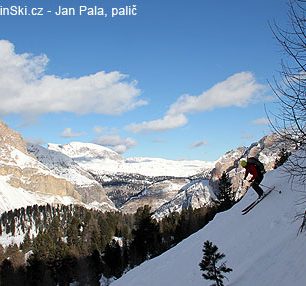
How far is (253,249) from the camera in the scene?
16.7 metres

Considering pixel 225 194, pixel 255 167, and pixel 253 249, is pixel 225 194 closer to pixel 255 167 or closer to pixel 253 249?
pixel 255 167

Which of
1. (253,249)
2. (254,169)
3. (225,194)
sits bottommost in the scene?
(253,249)

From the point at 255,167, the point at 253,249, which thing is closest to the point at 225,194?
the point at 255,167

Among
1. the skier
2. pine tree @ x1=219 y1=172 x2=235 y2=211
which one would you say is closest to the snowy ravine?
the skier

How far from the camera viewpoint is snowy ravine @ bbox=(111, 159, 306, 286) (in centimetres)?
1229

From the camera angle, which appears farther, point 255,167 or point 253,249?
point 255,167

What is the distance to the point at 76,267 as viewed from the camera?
3275 inches

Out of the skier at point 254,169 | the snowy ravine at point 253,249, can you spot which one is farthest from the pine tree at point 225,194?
the skier at point 254,169

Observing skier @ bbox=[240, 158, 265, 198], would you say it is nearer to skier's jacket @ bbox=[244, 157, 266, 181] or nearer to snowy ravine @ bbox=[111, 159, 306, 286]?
skier's jacket @ bbox=[244, 157, 266, 181]

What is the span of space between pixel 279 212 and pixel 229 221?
601 cm

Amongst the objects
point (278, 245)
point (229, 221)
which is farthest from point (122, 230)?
point (278, 245)

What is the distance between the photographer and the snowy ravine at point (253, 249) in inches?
484

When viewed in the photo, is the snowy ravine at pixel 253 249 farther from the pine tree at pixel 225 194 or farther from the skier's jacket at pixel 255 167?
the pine tree at pixel 225 194

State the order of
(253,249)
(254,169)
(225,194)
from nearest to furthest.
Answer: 1. (253,249)
2. (254,169)
3. (225,194)
